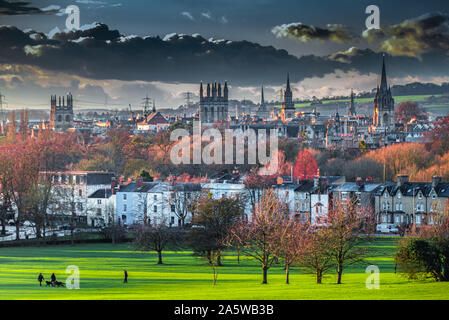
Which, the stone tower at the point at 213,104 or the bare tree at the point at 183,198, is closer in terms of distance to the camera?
the bare tree at the point at 183,198

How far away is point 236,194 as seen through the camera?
98.0 ft

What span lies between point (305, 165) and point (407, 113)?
1566 inches

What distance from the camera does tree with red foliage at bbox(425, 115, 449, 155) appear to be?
154 ft

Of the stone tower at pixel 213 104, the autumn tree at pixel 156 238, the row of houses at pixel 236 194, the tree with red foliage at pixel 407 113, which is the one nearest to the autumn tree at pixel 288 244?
the autumn tree at pixel 156 238

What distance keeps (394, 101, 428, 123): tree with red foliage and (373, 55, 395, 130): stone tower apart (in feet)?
10.1

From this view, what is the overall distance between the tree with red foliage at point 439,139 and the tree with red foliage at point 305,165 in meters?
7.18

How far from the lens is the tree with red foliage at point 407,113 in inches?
3081

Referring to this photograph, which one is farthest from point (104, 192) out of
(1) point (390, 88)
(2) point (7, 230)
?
(1) point (390, 88)

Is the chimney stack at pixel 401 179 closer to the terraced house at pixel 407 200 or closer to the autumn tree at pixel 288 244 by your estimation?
the terraced house at pixel 407 200

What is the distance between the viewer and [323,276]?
62.6 feet

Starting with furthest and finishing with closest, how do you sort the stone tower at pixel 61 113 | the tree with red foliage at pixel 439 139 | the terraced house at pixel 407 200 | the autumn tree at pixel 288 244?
1. the stone tower at pixel 61 113
2. the tree with red foliage at pixel 439 139
3. the terraced house at pixel 407 200
4. the autumn tree at pixel 288 244

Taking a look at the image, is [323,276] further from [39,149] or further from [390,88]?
[390,88]

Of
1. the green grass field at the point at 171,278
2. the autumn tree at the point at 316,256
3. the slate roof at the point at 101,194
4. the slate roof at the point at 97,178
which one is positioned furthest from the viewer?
the slate roof at the point at 97,178

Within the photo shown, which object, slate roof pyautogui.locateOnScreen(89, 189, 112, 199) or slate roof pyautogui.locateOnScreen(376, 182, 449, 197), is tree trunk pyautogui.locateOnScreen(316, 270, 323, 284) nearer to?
slate roof pyautogui.locateOnScreen(376, 182, 449, 197)
